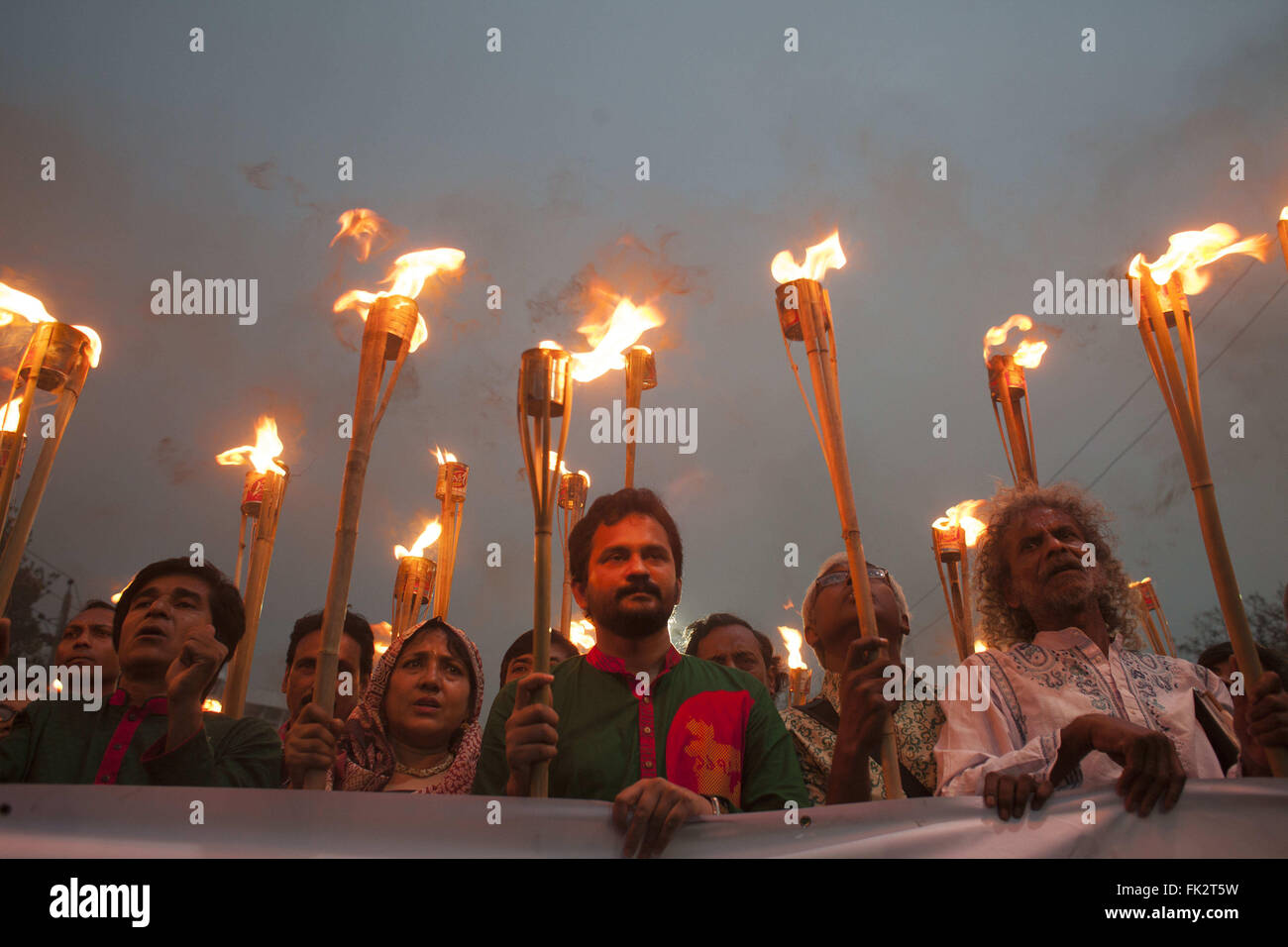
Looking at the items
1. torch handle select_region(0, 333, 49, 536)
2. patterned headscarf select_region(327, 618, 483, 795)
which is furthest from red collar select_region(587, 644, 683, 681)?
torch handle select_region(0, 333, 49, 536)

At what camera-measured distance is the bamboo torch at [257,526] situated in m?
4.36

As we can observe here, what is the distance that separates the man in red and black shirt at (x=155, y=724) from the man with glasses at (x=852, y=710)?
86.9 inches

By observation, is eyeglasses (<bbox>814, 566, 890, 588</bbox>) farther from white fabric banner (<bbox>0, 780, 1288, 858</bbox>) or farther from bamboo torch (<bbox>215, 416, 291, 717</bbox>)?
bamboo torch (<bbox>215, 416, 291, 717</bbox>)

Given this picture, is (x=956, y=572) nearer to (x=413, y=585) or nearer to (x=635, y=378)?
(x=635, y=378)

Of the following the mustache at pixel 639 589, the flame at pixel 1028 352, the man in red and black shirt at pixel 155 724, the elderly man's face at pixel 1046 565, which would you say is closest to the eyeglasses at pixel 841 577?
the elderly man's face at pixel 1046 565

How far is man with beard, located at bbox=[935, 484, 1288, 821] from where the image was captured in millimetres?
2441

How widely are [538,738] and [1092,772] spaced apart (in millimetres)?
1925

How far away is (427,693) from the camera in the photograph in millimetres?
3688

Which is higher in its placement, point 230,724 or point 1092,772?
point 230,724

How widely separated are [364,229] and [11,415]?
1.90 meters

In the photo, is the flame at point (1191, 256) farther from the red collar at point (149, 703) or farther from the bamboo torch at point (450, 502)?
the red collar at point (149, 703)
